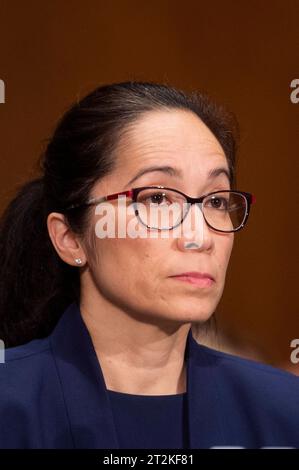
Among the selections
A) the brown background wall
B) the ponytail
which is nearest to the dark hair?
the ponytail

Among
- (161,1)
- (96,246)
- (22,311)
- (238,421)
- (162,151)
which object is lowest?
(238,421)

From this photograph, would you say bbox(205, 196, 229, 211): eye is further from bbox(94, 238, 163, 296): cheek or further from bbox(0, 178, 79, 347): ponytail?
bbox(0, 178, 79, 347): ponytail

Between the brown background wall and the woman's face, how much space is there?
361 millimetres

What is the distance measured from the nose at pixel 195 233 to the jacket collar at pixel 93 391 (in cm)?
18

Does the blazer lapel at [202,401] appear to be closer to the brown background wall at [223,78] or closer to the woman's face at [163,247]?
the woman's face at [163,247]

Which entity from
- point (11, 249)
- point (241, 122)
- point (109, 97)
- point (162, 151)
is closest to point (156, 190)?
point (162, 151)

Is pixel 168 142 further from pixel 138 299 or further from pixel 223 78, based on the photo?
pixel 223 78

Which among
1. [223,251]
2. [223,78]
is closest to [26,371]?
[223,251]

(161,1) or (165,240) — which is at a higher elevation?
(161,1)

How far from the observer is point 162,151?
102 cm

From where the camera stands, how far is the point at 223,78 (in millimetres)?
1478
